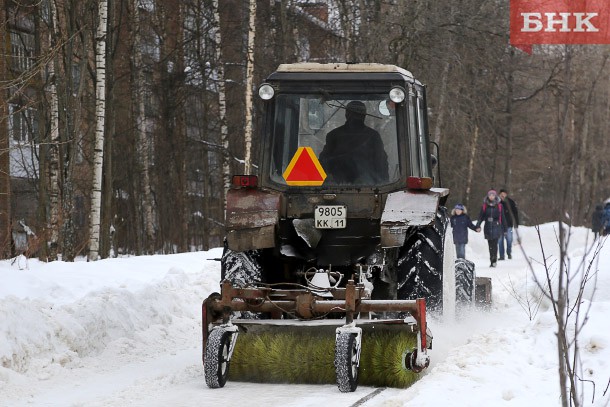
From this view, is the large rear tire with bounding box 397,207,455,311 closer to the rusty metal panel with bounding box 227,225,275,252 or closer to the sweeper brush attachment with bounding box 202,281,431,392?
the sweeper brush attachment with bounding box 202,281,431,392

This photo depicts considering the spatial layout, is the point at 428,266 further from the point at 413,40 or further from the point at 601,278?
the point at 413,40

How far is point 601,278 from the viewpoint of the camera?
11297 millimetres

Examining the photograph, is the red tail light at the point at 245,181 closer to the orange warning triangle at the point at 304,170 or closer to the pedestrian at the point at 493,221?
the orange warning triangle at the point at 304,170

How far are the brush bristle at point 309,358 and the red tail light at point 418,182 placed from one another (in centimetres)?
137

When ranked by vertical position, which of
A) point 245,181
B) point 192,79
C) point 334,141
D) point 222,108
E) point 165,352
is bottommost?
point 165,352

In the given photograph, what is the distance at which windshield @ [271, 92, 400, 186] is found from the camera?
8.90 m

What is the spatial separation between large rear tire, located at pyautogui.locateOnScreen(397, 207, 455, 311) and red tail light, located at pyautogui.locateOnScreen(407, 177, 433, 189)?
0.30m

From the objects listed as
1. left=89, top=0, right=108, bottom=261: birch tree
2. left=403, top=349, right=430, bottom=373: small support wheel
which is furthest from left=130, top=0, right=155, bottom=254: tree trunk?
left=403, top=349, right=430, bottom=373: small support wheel

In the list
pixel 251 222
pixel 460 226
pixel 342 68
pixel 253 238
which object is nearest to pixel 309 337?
pixel 253 238

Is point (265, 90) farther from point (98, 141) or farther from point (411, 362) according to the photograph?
point (98, 141)

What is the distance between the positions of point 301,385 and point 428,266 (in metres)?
1.51

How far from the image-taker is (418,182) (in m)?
8.48

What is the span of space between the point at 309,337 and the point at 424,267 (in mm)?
1218

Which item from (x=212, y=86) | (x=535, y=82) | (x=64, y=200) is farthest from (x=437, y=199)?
(x=535, y=82)
